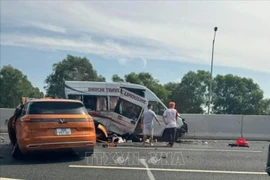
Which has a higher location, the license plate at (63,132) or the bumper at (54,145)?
the license plate at (63,132)

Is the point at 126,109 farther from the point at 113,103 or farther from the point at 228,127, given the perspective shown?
the point at 228,127

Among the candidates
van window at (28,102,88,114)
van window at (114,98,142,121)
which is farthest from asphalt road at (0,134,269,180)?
van window at (114,98,142,121)

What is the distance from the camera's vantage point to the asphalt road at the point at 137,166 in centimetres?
771

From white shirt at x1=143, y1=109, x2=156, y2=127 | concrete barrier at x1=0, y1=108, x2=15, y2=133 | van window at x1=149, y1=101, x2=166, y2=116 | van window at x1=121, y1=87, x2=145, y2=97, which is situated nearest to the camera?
white shirt at x1=143, y1=109, x2=156, y2=127

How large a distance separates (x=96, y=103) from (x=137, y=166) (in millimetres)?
7712

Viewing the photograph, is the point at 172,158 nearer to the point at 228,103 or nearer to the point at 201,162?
the point at 201,162

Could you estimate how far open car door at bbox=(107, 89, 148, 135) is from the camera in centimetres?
1612

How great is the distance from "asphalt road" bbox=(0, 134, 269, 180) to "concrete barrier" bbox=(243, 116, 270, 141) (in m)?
8.69

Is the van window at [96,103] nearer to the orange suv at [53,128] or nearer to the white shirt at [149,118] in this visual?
the white shirt at [149,118]

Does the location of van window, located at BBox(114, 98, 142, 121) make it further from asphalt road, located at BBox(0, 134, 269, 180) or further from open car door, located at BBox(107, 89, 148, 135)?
asphalt road, located at BBox(0, 134, 269, 180)

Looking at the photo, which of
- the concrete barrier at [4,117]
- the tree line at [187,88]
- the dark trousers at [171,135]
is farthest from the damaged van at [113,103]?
the tree line at [187,88]

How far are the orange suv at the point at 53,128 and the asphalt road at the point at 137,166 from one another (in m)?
0.39

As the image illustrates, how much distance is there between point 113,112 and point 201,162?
7048 mm

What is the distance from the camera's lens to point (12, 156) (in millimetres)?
9961
